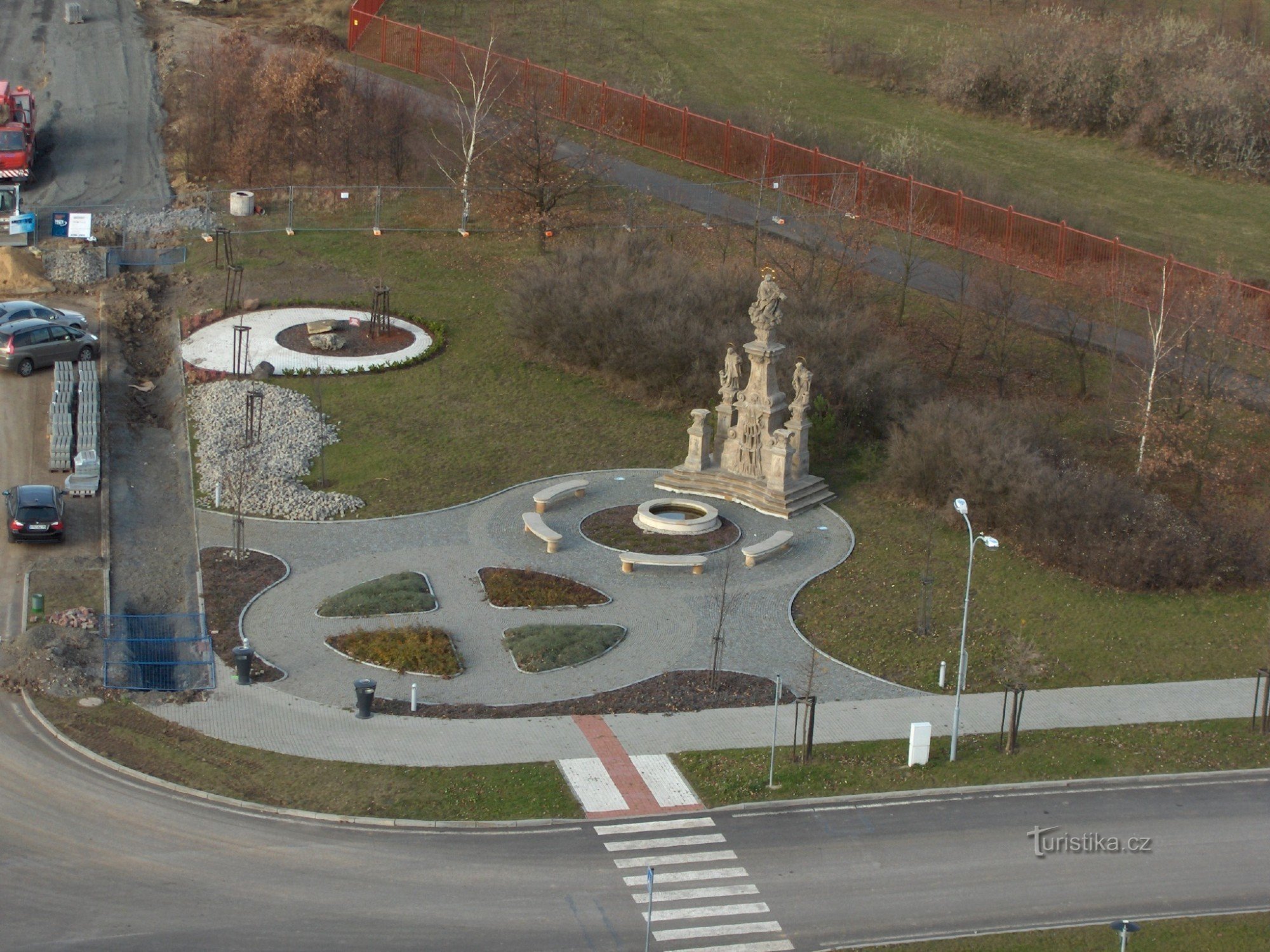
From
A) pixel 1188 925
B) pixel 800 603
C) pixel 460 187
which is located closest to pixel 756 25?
pixel 460 187

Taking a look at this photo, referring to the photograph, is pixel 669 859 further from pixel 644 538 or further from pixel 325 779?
pixel 644 538

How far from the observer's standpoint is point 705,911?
23609 mm

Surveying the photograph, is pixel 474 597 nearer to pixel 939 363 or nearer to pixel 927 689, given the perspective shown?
pixel 927 689

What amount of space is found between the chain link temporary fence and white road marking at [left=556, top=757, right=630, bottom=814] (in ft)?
23.7

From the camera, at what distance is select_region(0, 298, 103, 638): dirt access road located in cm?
3353

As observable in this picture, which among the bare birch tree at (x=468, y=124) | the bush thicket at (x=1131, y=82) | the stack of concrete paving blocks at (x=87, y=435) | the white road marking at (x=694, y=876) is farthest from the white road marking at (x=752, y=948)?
the bush thicket at (x=1131, y=82)

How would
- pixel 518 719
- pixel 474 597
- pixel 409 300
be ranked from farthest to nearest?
pixel 409 300, pixel 474 597, pixel 518 719

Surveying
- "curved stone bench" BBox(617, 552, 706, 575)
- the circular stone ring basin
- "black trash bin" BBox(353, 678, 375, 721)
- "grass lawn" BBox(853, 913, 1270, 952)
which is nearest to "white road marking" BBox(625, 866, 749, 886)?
"grass lawn" BBox(853, 913, 1270, 952)

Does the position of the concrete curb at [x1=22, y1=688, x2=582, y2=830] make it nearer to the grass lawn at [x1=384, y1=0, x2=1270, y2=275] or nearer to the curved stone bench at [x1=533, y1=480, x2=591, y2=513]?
the curved stone bench at [x1=533, y1=480, x2=591, y2=513]

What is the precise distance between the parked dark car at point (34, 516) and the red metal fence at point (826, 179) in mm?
26777

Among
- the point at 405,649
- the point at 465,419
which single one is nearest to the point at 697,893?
the point at 405,649

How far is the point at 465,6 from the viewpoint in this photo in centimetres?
7625

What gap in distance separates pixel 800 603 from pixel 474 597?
6.84 meters

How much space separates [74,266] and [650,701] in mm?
29924
